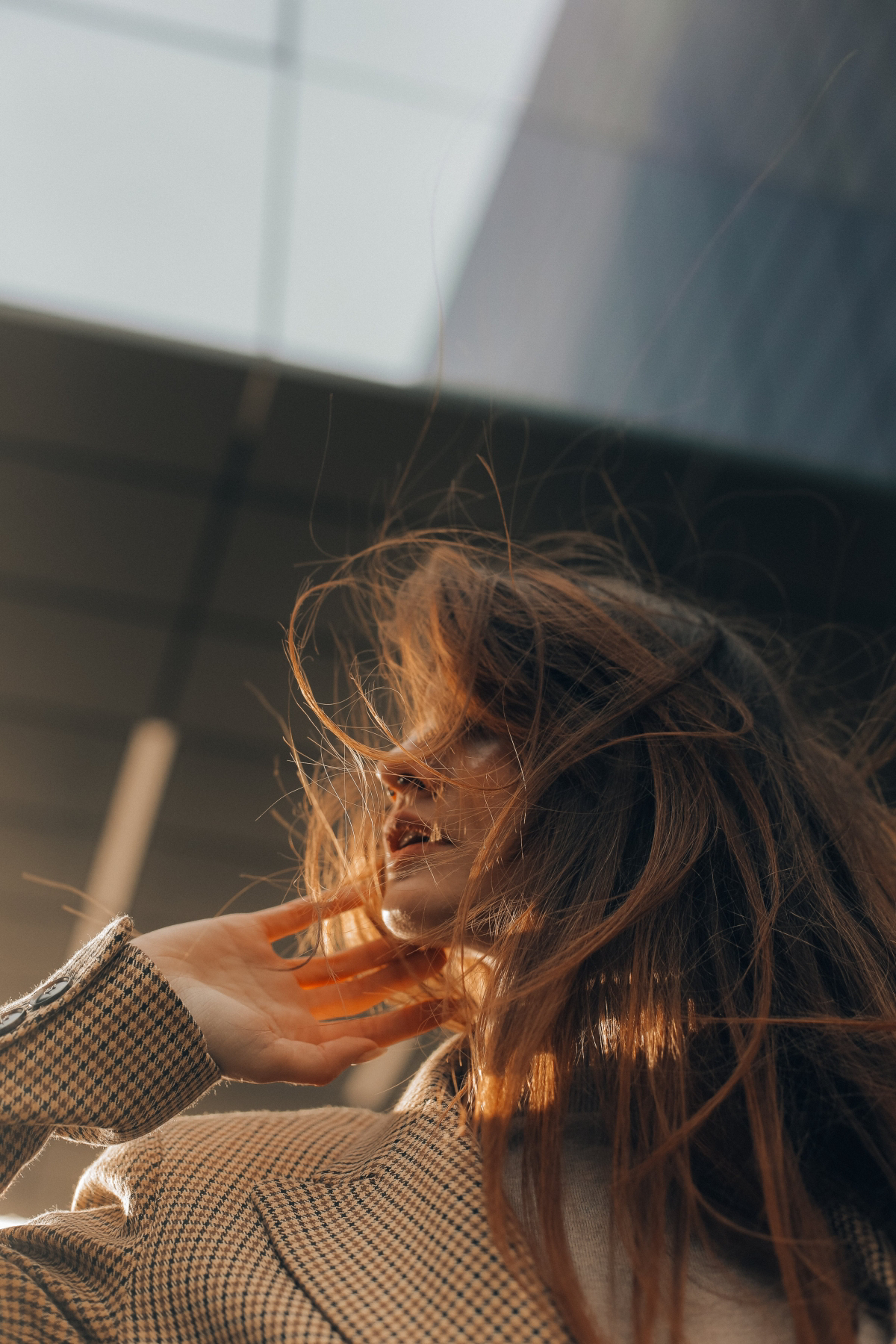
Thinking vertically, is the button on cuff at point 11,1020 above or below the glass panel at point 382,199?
below

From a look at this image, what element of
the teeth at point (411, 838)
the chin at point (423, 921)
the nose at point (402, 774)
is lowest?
the chin at point (423, 921)

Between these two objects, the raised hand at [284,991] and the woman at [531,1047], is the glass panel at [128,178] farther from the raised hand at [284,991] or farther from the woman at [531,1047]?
the raised hand at [284,991]

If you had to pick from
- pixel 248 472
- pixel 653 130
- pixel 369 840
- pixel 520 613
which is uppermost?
pixel 653 130

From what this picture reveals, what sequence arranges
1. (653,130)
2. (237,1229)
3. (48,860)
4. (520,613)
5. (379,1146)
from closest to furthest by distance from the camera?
(237,1229) → (379,1146) → (520,613) → (653,130) → (48,860)

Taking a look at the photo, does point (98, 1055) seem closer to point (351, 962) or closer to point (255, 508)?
point (351, 962)

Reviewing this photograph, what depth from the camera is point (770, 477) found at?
2383 millimetres

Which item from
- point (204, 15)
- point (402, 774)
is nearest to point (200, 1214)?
point (402, 774)

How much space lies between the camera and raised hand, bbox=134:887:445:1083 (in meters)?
0.92

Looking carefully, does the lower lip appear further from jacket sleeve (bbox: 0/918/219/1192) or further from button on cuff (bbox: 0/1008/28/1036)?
button on cuff (bbox: 0/1008/28/1036)

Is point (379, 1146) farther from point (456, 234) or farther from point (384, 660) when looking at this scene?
point (456, 234)

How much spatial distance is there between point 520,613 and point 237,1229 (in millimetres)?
740

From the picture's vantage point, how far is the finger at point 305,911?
113cm

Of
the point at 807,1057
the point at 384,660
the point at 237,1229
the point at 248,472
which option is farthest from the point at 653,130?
the point at 237,1229

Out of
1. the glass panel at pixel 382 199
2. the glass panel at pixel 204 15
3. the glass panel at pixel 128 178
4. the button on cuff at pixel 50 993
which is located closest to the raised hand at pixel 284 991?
the button on cuff at pixel 50 993
